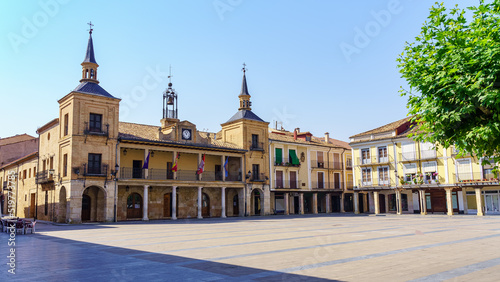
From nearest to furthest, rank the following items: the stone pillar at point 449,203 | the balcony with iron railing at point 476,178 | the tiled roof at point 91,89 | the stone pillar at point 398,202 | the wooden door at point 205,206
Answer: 1. the tiled roof at point 91,89
2. the balcony with iron railing at point 476,178
3. the stone pillar at point 449,203
4. the wooden door at point 205,206
5. the stone pillar at point 398,202

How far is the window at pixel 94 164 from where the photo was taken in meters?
29.8

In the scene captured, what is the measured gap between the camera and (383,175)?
4281 cm

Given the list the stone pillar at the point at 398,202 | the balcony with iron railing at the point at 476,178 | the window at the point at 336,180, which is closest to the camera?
the balcony with iron railing at the point at 476,178

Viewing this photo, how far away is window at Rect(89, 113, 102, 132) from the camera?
30500 mm

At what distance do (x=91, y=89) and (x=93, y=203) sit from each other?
28.6ft

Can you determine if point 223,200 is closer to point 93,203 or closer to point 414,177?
point 93,203

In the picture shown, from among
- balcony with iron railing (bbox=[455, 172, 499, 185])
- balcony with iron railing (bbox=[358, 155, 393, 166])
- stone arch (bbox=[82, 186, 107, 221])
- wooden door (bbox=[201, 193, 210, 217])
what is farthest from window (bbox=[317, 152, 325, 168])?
stone arch (bbox=[82, 186, 107, 221])

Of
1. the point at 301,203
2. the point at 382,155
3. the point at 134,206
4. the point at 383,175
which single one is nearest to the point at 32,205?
the point at 134,206

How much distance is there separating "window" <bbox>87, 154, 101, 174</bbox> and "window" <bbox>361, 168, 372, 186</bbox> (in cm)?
2780

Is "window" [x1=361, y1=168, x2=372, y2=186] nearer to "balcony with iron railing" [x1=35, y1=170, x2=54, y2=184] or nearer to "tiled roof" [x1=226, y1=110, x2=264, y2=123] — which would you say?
"tiled roof" [x1=226, y1=110, x2=264, y2=123]

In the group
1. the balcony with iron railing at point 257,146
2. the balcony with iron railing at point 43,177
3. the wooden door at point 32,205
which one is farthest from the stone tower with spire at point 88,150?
the balcony with iron railing at point 257,146

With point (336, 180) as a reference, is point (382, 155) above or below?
above

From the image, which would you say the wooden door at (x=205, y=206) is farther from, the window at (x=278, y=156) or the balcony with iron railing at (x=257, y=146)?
the window at (x=278, y=156)

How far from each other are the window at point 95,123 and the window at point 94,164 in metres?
1.99
